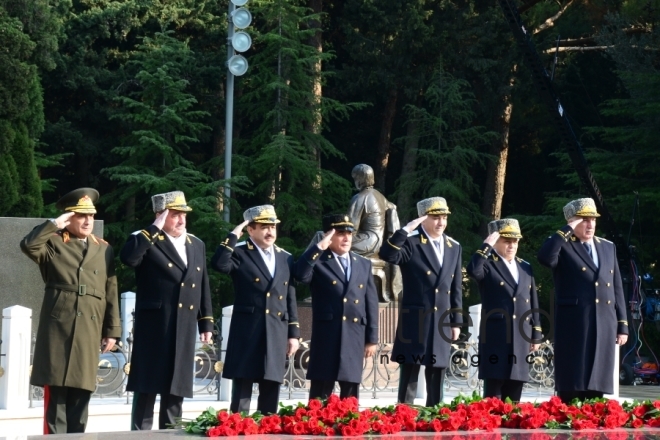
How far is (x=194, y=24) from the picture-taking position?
1073 inches

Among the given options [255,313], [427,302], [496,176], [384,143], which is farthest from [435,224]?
[384,143]

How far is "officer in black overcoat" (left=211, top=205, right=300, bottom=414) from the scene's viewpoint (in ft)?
26.5

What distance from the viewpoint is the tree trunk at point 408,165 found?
83.9 ft

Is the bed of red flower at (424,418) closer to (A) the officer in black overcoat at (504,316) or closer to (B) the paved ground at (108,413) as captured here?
(A) the officer in black overcoat at (504,316)

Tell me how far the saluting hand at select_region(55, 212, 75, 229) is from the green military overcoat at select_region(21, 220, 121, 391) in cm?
4

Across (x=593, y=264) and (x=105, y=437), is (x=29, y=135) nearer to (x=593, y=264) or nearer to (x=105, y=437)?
(x=593, y=264)

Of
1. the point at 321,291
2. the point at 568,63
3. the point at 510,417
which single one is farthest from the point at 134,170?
the point at 510,417

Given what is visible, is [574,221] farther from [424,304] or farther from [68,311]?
[68,311]

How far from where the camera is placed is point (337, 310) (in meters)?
8.36

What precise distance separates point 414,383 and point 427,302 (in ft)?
1.95

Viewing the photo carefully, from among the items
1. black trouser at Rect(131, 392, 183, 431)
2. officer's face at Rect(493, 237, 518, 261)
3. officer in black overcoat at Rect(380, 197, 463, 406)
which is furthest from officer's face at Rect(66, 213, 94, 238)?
officer's face at Rect(493, 237, 518, 261)

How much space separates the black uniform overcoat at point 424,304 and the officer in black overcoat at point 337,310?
0.29 metres

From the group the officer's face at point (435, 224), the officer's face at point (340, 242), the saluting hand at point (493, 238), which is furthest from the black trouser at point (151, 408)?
the saluting hand at point (493, 238)

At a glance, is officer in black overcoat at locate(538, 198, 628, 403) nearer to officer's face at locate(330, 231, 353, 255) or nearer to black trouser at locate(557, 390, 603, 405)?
black trouser at locate(557, 390, 603, 405)
